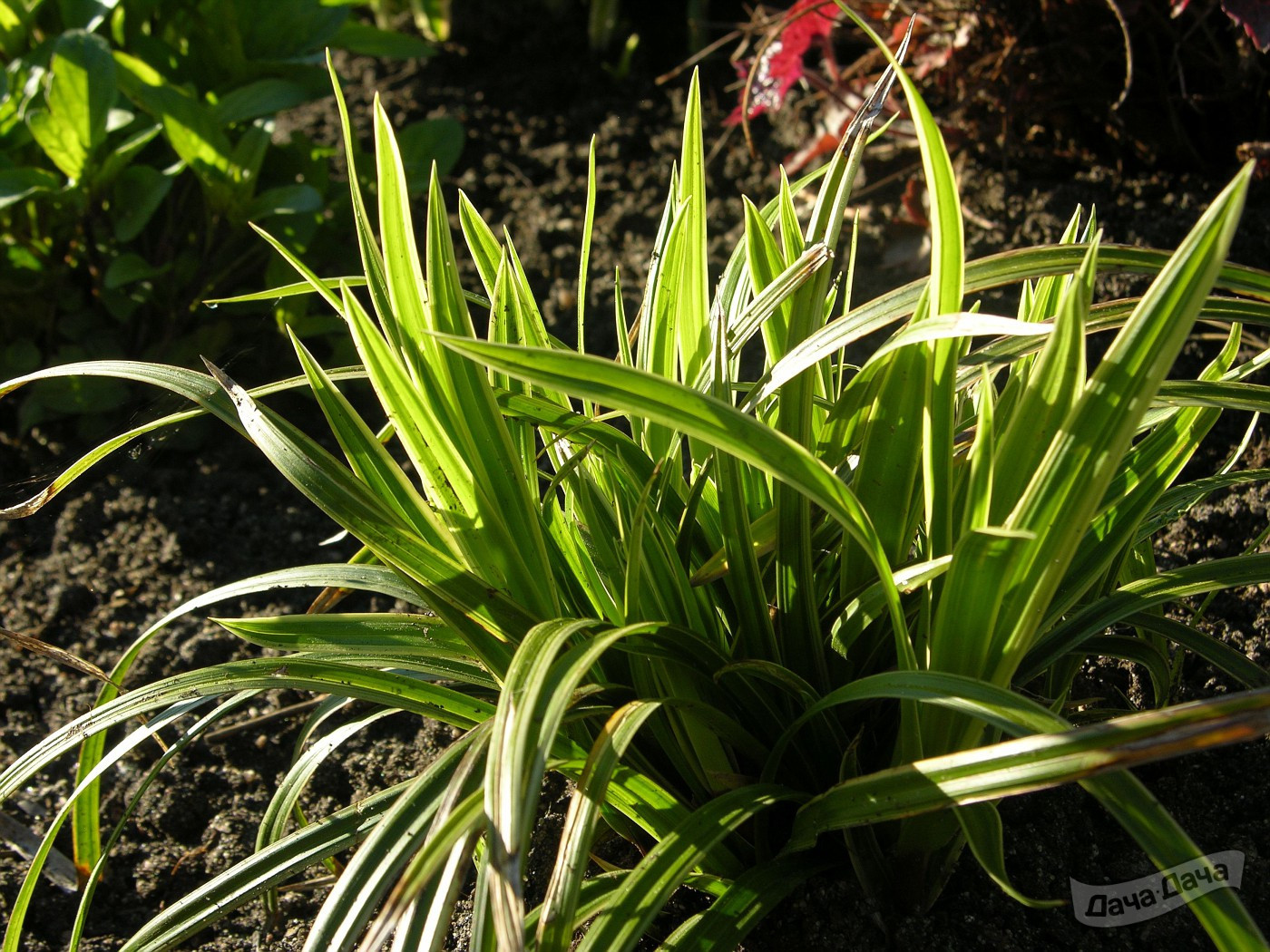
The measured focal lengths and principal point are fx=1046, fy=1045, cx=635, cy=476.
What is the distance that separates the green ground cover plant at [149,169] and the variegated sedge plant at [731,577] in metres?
1.01

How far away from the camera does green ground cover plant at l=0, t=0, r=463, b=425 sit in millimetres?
1858

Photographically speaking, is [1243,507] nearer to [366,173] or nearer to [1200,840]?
[1200,840]

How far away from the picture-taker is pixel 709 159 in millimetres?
2566

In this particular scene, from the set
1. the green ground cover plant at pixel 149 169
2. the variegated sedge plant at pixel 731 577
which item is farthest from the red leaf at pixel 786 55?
the variegated sedge plant at pixel 731 577

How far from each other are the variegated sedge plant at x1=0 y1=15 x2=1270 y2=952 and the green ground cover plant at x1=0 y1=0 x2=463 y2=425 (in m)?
1.01

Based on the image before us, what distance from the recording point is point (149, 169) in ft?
6.42

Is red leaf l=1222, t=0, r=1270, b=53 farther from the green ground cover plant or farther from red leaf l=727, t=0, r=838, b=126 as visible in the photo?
the green ground cover plant

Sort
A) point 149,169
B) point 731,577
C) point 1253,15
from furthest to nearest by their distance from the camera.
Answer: point 149,169, point 1253,15, point 731,577

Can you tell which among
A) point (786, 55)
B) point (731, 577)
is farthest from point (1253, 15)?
point (731, 577)

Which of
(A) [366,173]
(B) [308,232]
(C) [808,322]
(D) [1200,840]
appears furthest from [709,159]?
(D) [1200,840]

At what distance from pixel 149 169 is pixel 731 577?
5.07 feet

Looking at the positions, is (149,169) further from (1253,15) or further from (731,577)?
(1253,15)

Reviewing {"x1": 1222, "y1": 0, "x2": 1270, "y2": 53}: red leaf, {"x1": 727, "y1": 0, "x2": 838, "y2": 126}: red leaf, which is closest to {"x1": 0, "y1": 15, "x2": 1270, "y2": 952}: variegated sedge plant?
{"x1": 1222, "y1": 0, "x2": 1270, "y2": 53}: red leaf

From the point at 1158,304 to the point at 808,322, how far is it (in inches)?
13.1
